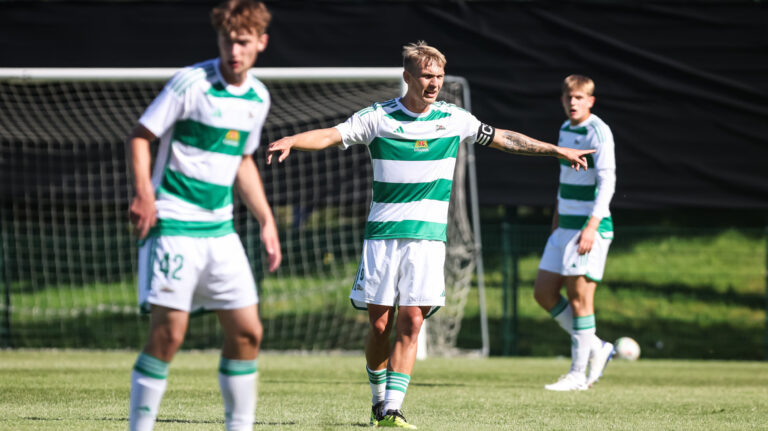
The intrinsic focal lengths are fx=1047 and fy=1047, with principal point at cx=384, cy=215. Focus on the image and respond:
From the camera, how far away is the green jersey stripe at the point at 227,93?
408cm

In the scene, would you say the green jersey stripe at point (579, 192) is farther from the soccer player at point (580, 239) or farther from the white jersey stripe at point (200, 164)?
the white jersey stripe at point (200, 164)

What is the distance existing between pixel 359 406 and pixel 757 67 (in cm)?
821

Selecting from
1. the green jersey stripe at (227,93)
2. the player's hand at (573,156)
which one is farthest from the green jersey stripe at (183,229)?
the player's hand at (573,156)

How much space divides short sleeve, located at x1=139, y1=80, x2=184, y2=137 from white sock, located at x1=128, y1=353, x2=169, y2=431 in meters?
0.87

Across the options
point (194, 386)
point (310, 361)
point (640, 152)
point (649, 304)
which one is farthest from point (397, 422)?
point (649, 304)

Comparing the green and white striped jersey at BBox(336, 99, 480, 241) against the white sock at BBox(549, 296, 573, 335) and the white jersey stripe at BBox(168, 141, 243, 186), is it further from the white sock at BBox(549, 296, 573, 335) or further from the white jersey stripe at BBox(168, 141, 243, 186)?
the white sock at BBox(549, 296, 573, 335)

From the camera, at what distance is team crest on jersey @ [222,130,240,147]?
412cm

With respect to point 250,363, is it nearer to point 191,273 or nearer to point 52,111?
point 191,273

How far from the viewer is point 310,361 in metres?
10.7

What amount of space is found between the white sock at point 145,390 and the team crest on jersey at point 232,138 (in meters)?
0.88

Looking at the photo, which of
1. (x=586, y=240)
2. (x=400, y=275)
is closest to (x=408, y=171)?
(x=400, y=275)

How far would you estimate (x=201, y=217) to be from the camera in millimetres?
4070

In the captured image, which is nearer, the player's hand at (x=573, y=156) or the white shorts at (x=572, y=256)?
the player's hand at (x=573, y=156)

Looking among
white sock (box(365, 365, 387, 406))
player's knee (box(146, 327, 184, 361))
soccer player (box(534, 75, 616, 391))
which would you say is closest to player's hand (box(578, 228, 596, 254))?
soccer player (box(534, 75, 616, 391))
